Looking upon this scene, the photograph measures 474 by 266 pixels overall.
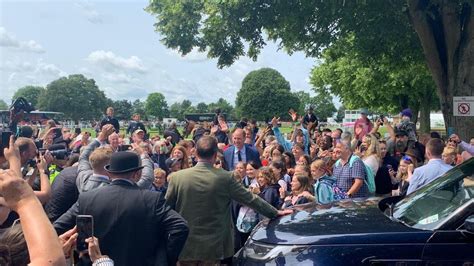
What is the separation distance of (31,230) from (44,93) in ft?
400

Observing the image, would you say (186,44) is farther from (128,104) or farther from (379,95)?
(128,104)

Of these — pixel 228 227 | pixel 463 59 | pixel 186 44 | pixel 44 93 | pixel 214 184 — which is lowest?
pixel 228 227

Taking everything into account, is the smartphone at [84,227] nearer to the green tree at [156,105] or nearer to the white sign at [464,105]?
the white sign at [464,105]

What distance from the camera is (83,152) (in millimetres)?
6137

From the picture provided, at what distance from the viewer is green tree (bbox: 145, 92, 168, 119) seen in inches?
5699

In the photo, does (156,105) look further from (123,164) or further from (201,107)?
(123,164)

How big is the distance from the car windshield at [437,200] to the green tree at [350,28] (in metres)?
8.62

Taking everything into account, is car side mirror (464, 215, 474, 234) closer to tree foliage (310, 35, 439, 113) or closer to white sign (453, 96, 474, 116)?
white sign (453, 96, 474, 116)

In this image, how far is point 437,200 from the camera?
4.13 metres

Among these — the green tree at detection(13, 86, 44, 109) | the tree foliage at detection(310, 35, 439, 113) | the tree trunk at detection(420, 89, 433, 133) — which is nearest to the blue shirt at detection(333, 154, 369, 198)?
the tree foliage at detection(310, 35, 439, 113)

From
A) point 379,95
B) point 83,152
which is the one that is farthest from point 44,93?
point 83,152

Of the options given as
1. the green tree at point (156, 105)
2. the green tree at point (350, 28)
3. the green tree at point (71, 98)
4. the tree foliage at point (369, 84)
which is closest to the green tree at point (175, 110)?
the green tree at point (156, 105)

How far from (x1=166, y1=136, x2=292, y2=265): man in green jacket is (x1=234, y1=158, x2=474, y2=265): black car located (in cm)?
48

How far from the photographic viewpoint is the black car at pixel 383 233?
348 centimetres
